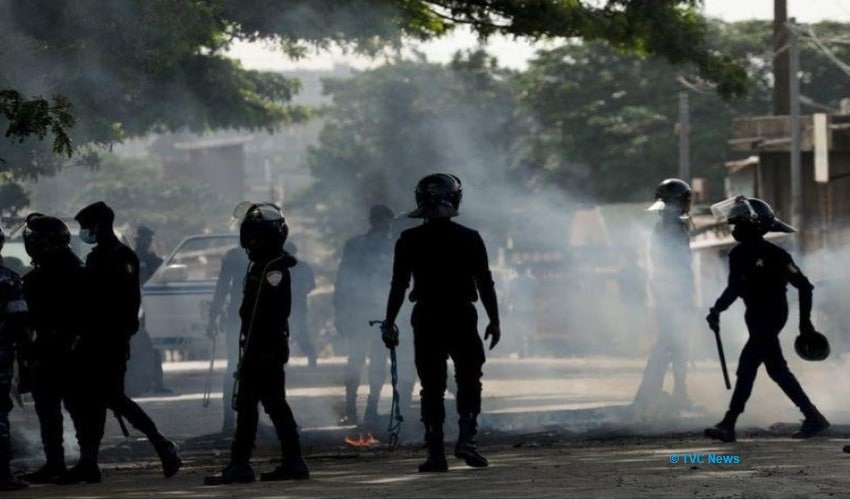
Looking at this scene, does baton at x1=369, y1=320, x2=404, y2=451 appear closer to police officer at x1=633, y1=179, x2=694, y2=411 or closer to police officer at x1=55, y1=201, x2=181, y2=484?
police officer at x1=55, y1=201, x2=181, y2=484

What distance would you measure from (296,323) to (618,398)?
11.0 feet

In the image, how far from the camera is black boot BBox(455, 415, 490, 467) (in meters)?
11.3

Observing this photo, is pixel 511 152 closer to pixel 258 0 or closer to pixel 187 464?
pixel 258 0

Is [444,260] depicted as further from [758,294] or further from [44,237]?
[758,294]

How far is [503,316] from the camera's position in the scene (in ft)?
116

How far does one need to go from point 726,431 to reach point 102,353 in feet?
13.2

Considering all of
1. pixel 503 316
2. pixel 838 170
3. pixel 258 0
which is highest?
pixel 258 0

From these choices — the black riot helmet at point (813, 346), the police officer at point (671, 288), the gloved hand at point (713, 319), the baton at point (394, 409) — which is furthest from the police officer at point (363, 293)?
the black riot helmet at point (813, 346)

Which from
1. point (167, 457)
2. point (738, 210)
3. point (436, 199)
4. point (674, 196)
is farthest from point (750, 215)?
point (167, 457)

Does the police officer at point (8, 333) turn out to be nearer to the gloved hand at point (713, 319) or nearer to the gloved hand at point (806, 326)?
the gloved hand at point (713, 319)

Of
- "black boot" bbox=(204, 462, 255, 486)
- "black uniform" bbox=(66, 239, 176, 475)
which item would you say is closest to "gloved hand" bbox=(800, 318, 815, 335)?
"black boot" bbox=(204, 462, 255, 486)

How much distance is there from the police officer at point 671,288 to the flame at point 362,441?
2489 mm

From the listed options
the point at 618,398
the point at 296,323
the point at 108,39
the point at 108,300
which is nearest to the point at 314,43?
the point at 108,39

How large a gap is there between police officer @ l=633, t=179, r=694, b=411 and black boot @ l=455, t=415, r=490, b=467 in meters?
5.00
